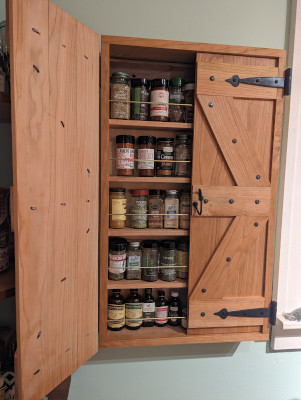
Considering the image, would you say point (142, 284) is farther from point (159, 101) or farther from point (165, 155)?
point (159, 101)

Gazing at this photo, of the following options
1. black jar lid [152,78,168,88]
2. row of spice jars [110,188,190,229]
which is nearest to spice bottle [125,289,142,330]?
row of spice jars [110,188,190,229]

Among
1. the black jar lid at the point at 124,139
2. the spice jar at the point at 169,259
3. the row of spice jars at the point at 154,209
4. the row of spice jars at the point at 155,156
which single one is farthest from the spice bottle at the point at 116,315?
the black jar lid at the point at 124,139

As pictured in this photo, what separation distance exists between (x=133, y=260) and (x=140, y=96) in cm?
67

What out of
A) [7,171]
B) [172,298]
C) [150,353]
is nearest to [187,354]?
[150,353]

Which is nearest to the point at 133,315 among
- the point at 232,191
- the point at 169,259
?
the point at 169,259

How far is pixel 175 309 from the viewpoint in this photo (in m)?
1.22

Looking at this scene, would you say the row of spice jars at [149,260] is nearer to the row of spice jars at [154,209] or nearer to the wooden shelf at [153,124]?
the row of spice jars at [154,209]

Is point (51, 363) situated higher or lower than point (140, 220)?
lower

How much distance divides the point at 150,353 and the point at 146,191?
777mm

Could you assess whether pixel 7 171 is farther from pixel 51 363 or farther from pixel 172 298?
pixel 172 298

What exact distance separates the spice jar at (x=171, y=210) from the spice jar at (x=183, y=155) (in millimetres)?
89

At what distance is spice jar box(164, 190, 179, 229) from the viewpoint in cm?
119

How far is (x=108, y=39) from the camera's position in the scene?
1026mm

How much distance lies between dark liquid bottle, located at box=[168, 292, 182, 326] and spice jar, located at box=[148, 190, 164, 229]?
32 cm
